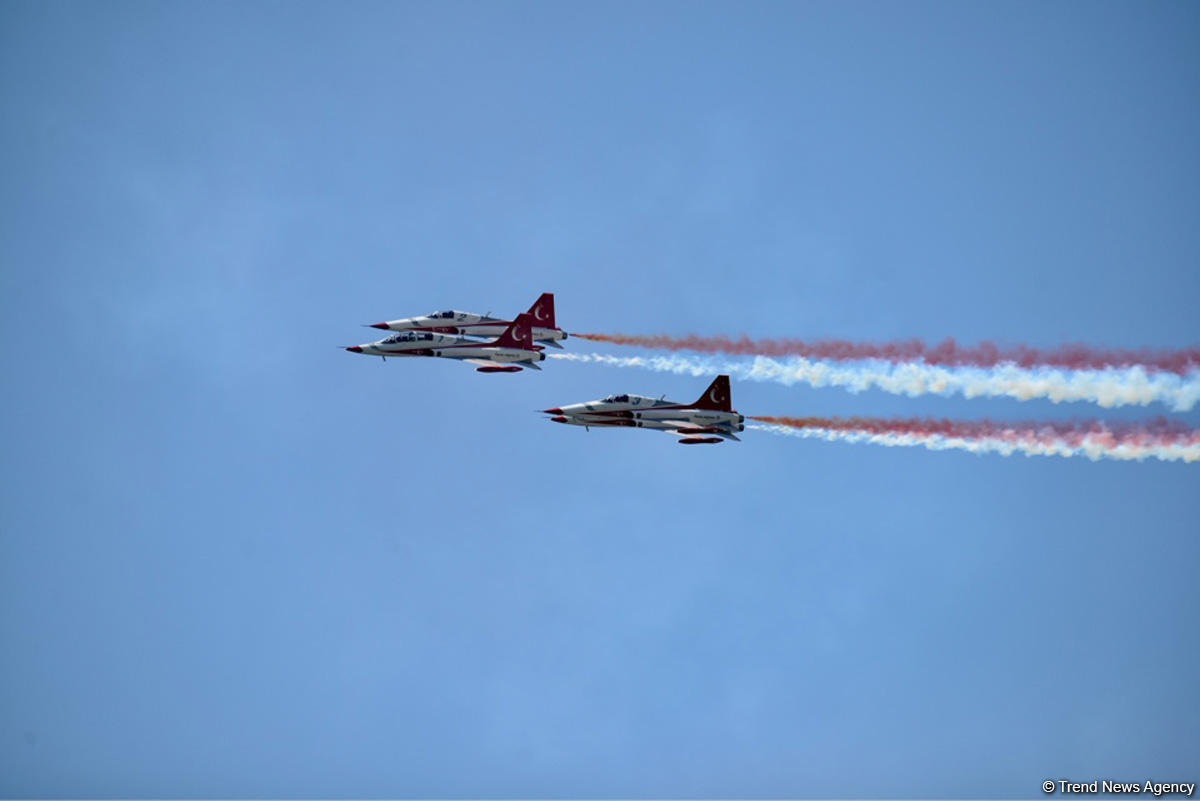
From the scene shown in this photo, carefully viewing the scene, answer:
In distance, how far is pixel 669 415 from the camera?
121 meters

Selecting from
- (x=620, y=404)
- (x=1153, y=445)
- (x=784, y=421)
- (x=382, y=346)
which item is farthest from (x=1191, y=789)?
(x=382, y=346)

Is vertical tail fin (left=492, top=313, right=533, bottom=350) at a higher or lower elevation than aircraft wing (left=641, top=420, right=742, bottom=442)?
higher

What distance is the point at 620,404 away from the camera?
122062 mm

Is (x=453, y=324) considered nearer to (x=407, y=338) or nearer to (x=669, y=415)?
(x=407, y=338)

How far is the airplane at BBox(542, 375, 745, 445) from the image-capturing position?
119750mm

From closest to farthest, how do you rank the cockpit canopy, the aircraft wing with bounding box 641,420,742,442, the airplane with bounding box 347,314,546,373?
the aircraft wing with bounding box 641,420,742,442 < the airplane with bounding box 347,314,546,373 < the cockpit canopy

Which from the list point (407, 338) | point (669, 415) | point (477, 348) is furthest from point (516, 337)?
point (669, 415)

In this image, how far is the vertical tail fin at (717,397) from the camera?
120 metres

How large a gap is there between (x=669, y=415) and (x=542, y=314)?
14.2 metres

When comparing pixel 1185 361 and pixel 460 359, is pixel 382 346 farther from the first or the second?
pixel 1185 361

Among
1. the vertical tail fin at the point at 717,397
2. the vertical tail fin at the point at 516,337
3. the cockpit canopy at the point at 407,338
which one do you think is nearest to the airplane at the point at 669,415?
the vertical tail fin at the point at 717,397

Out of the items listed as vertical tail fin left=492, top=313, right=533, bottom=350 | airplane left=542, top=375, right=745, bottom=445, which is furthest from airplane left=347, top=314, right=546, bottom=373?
airplane left=542, top=375, right=745, bottom=445

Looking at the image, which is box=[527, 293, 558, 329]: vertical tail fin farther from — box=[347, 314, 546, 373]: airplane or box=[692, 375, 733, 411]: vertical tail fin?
box=[692, 375, 733, 411]: vertical tail fin

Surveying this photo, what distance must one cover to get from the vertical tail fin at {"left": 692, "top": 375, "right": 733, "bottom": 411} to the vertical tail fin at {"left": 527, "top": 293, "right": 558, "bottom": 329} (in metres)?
14.9
